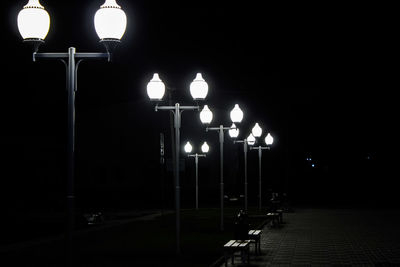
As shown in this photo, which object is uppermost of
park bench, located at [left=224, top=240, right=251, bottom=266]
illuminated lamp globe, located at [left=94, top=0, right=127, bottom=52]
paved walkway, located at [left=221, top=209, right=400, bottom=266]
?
illuminated lamp globe, located at [left=94, top=0, right=127, bottom=52]

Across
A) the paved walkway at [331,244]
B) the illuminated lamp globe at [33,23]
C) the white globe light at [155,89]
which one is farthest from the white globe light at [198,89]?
the illuminated lamp globe at [33,23]

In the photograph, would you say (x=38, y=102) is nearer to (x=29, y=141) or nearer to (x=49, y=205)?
(x=29, y=141)

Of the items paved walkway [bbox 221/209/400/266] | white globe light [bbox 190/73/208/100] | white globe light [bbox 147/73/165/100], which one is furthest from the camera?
white globe light [bbox 190/73/208/100]

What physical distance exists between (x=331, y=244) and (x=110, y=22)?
41.0ft

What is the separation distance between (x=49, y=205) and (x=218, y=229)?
2149 cm

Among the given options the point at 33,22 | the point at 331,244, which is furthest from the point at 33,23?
the point at 331,244

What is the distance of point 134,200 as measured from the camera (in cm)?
5519

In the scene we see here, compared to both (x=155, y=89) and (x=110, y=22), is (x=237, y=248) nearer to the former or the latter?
(x=155, y=89)

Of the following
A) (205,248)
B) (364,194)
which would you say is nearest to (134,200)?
(364,194)

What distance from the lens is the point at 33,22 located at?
9.88 metres

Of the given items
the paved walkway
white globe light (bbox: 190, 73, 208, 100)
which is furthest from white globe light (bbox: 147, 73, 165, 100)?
the paved walkway

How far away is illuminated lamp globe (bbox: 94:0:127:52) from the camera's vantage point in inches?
390

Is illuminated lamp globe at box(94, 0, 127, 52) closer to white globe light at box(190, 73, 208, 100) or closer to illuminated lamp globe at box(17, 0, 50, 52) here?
illuminated lamp globe at box(17, 0, 50, 52)

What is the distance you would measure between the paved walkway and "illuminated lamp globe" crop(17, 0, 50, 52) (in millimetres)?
7907
